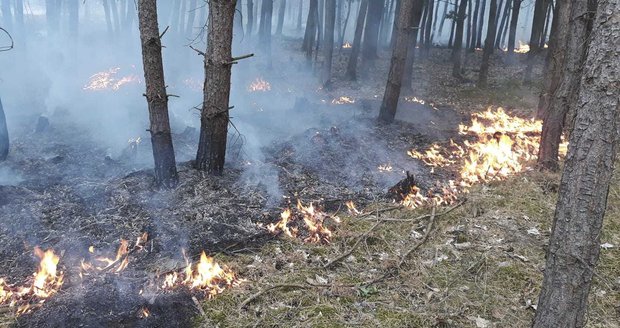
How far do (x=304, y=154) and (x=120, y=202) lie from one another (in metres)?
4.09

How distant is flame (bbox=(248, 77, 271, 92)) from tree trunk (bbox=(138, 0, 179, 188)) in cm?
1209

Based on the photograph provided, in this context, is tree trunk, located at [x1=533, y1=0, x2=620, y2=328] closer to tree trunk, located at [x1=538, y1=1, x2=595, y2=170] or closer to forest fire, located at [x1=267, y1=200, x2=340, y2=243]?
forest fire, located at [x1=267, y1=200, x2=340, y2=243]

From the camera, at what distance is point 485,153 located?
10055mm

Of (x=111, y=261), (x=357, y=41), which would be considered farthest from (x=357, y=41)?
(x=111, y=261)

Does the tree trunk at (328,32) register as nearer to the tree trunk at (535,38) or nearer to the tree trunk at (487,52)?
the tree trunk at (487,52)

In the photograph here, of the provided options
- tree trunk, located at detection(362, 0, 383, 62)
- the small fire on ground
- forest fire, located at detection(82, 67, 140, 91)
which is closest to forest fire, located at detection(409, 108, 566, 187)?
the small fire on ground

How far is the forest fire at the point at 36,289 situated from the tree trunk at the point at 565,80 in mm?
8387

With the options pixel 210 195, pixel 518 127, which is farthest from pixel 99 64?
pixel 518 127

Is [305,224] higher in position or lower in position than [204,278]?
higher

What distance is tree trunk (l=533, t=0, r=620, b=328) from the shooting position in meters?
3.05

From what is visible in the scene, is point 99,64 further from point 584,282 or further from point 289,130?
point 584,282

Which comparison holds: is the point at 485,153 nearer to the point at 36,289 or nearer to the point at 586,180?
the point at 586,180

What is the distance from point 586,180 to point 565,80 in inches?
235

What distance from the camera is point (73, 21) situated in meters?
22.9
